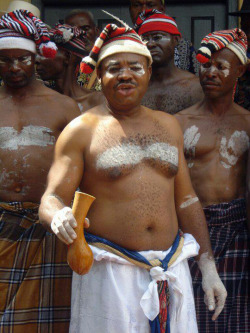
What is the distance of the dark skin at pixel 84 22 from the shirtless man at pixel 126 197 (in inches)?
95.7

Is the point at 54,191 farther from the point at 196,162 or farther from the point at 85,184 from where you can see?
the point at 196,162

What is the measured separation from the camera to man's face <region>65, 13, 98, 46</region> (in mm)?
5602

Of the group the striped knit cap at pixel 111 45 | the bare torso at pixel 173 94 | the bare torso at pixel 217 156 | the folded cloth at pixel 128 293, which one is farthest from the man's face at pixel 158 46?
the folded cloth at pixel 128 293

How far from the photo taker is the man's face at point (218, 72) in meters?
4.12

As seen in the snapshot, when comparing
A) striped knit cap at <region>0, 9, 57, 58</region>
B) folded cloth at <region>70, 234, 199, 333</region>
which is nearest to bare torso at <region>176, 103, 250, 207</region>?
folded cloth at <region>70, 234, 199, 333</region>

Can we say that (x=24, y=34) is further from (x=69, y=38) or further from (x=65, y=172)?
(x=65, y=172)

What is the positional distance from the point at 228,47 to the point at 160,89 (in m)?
0.71

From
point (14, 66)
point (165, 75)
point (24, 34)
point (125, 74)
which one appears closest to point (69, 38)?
point (165, 75)

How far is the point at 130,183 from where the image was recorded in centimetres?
303

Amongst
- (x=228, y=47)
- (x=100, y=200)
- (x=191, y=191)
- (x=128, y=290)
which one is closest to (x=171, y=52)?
(x=228, y=47)

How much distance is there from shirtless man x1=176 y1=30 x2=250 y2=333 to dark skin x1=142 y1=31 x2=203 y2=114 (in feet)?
1.09

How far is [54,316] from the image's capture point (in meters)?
3.56

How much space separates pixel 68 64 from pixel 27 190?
1742mm

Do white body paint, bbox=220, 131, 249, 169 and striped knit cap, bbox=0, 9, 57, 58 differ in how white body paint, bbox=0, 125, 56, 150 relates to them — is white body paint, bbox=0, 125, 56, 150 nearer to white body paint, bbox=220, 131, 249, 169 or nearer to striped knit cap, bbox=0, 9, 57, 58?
striped knit cap, bbox=0, 9, 57, 58
